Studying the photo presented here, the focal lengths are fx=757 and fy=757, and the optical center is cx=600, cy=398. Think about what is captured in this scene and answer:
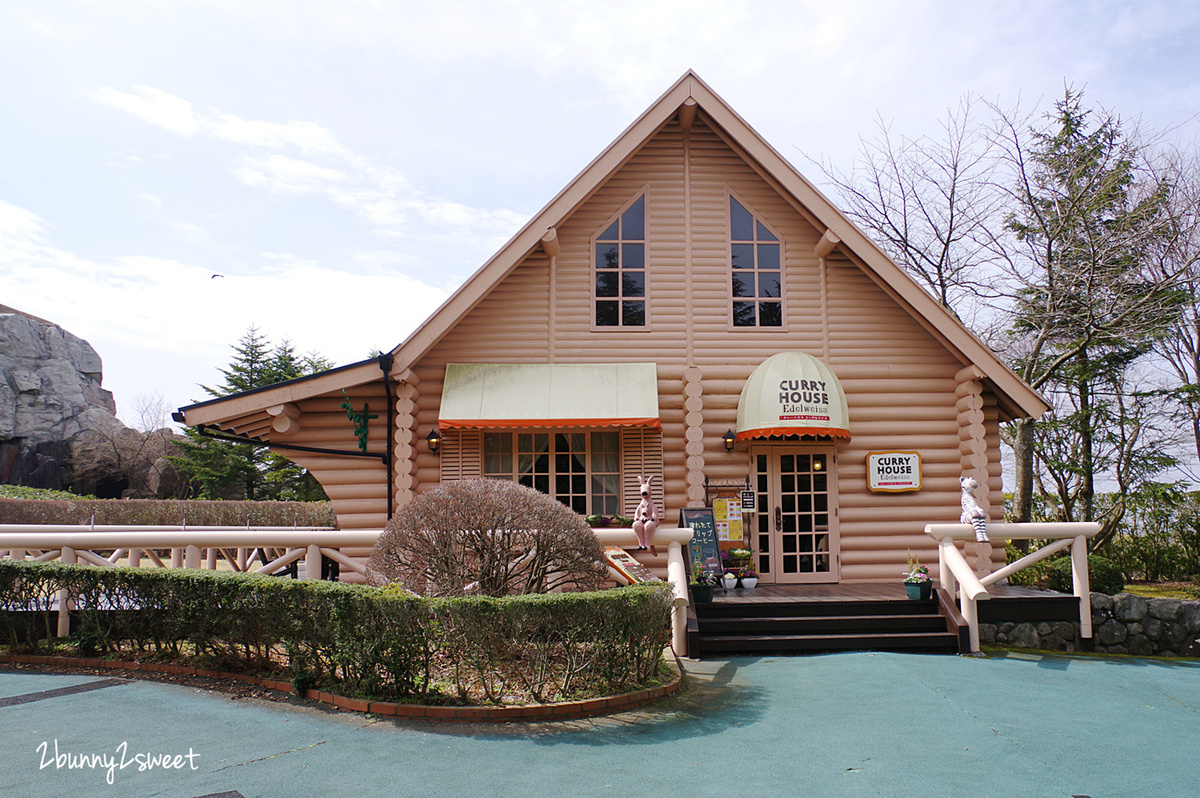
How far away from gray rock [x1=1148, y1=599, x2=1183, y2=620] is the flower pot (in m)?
3.29

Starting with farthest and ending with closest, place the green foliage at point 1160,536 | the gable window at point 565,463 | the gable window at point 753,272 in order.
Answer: the green foliage at point 1160,536 < the gable window at point 753,272 < the gable window at point 565,463

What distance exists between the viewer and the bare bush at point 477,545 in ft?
24.0

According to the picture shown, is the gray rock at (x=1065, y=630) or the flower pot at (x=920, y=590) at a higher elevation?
the flower pot at (x=920, y=590)

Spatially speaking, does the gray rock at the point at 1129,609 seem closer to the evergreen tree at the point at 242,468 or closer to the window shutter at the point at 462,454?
the window shutter at the point at 462,454

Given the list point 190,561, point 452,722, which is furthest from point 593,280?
point 452,722

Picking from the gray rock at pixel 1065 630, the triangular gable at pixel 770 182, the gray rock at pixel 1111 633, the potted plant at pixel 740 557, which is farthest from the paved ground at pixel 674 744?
the triangular gable at pixel 770 182

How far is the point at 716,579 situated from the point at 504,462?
3787 mm

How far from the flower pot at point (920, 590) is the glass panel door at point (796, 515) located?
7.57ft

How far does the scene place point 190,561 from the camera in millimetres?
9344

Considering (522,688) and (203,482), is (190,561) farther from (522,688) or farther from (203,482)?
→ (203,482)

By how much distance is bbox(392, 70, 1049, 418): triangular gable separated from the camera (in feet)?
38.2

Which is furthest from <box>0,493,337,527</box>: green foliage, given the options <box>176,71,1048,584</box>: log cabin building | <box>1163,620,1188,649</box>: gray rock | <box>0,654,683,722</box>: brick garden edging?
<box>1163,620,1188,649</box>: gray rock

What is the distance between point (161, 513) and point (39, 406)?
711 inches

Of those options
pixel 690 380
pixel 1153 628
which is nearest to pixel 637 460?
pixel 690 380
